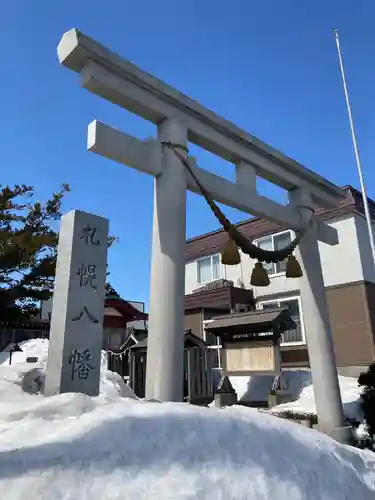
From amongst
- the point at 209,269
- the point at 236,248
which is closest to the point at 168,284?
the point at 236,248

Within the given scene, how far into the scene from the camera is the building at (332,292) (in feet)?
49.1

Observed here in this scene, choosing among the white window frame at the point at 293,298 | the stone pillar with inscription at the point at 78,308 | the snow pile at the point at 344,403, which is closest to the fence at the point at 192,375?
the snow pile at the point at 344,403

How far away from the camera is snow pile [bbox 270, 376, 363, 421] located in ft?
32.4

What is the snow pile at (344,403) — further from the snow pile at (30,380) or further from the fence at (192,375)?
the snow pile at (30,380)

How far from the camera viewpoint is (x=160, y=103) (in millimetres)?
6277

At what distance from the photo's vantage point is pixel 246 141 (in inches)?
312

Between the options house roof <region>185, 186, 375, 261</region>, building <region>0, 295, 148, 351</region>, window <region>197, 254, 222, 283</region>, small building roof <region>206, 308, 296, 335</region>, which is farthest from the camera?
building <region>0, 295, 148, 351</region>

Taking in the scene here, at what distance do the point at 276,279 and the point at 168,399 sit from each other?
13.3m

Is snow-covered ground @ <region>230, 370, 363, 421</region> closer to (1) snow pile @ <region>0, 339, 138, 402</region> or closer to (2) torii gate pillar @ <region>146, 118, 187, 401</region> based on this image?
(1) snow pile @ <region>0, 339, 138, 402</region>

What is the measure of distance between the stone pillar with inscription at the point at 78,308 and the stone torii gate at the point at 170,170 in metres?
0.77

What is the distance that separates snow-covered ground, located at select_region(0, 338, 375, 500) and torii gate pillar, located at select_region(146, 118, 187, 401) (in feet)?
3.51

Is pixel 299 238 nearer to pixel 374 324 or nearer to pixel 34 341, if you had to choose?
pixel 374 324

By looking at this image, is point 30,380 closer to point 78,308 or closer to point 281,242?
point 78,308

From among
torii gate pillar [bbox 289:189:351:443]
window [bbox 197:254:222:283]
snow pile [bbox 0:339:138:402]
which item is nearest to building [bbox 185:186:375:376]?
window [bbox 197:254:222:283]
